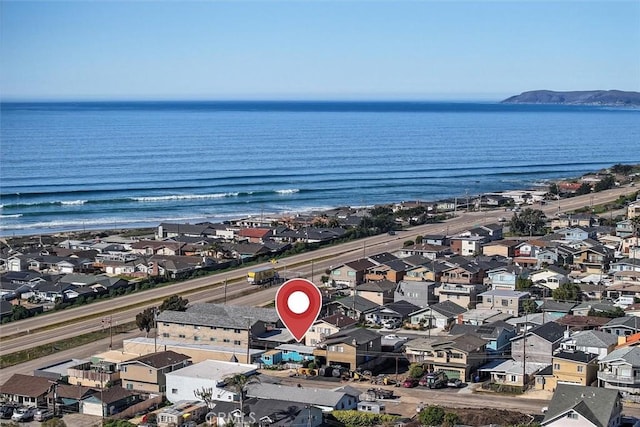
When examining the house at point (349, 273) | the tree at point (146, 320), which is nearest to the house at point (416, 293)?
the house at point (349, 273)

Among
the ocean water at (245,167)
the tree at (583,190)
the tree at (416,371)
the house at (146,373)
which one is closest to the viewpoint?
the house at (146,373)

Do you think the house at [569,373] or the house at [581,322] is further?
the house at [581,322]

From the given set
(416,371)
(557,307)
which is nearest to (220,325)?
(416,371)

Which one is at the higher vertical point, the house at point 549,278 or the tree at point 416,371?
the house at point 549,278

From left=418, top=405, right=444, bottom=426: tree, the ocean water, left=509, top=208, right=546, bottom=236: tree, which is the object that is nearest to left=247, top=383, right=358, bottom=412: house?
left=418, top=405, right=444, bottom=426: tree

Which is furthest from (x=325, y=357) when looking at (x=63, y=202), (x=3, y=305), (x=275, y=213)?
(x=63, y=202)

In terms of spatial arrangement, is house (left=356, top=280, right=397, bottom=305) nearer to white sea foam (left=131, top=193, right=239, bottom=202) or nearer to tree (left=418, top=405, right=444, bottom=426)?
tree (left=418, top=405, right=444, bottom=426)

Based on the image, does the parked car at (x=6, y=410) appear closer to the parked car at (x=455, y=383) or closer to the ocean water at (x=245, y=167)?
the parked car at (x=455, y=383)
